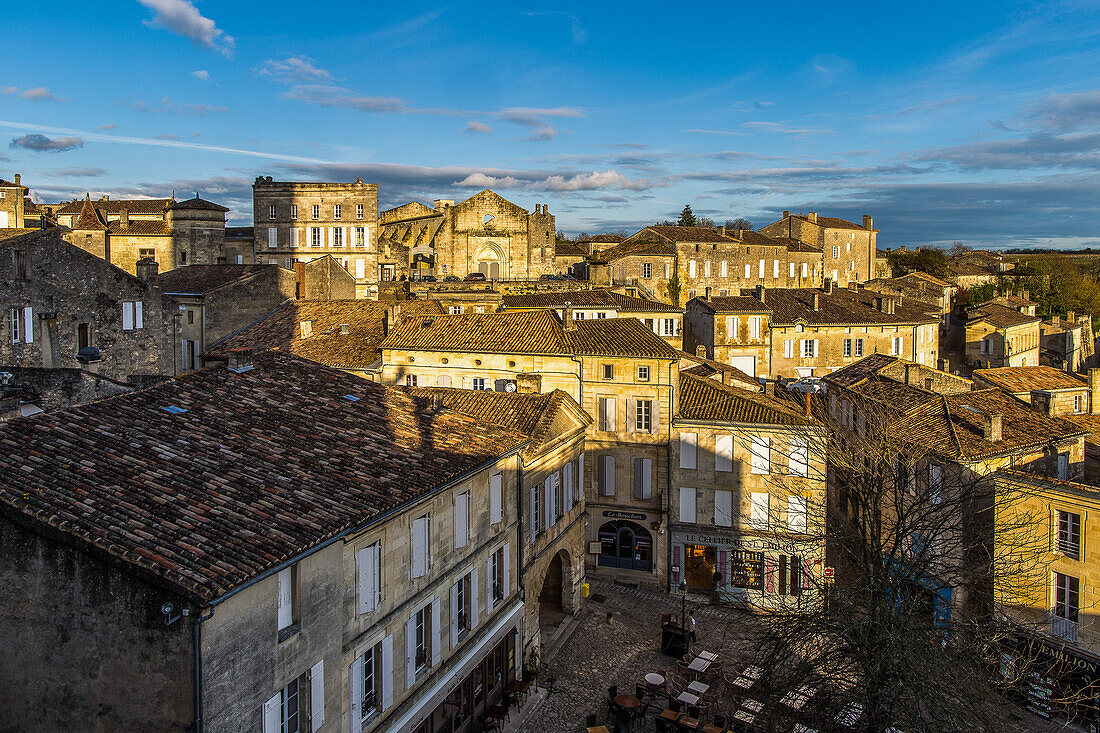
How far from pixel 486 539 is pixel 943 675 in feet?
30.7

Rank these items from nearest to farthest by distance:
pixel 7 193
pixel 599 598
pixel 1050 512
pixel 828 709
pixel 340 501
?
1. pixel 340 501
2. pixel 828 709
3. pixel 1050 512
4. pixel 599 598
5. pixel 7 193

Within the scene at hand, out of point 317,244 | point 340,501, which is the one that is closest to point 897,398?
point 340,501

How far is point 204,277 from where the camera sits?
38469 millimetres

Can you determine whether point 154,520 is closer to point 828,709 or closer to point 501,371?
point 828,709

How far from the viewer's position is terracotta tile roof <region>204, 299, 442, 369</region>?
1224 inches

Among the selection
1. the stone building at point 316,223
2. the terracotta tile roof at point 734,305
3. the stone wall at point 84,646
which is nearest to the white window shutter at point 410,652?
the stone wall at point 84,646

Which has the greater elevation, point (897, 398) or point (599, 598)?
point (897, 398)

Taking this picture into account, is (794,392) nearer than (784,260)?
Yes

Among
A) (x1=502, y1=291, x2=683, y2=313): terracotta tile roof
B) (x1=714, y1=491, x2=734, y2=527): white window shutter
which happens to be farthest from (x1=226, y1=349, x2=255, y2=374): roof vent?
(x1=502, y1=291, x2=683, y2=313): terracotta tile roof

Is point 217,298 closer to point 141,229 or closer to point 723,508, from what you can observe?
point 723,508

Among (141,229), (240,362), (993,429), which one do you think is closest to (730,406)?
(993,429)

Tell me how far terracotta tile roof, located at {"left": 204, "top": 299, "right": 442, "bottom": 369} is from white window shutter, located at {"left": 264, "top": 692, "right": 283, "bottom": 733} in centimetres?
2010

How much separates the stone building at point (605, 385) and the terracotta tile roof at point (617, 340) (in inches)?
1.5

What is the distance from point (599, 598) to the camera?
1067 inches
